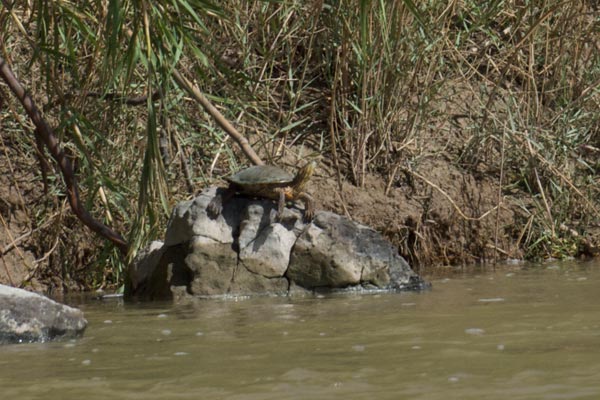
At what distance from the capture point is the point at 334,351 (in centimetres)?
429

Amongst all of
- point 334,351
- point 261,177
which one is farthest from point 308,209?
point 334,351

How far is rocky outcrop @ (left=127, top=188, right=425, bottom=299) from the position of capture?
6.70m

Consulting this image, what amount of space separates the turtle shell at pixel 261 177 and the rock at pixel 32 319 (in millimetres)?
1977

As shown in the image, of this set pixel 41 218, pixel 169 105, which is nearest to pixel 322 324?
pixel 169 105

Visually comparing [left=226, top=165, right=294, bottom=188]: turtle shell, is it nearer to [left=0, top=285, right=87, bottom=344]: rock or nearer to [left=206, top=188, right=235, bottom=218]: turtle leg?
[left=206, top=188, right=235, bottom=218]: turtle leg

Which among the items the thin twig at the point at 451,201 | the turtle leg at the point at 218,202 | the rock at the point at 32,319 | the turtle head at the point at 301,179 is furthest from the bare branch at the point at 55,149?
the thin twig at the point at 451,201

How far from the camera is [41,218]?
8.03 metres

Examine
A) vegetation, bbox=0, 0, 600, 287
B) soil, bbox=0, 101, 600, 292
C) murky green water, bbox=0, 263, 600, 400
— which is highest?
vegetation, bbox=0, 0, 600, 287

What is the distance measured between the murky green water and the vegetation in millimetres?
1801

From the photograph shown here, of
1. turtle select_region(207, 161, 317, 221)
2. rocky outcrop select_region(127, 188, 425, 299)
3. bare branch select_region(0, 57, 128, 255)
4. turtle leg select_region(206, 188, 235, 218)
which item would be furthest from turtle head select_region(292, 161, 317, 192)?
bare branch select_region(0, 57, 128, 255)

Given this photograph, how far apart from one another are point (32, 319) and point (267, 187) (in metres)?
2.25

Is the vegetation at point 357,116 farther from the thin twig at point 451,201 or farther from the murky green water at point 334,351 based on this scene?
the murky green water at point 334,351

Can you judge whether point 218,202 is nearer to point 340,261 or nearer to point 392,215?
point 340,261

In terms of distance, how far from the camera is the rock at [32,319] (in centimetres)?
486
